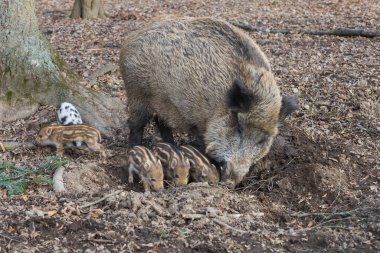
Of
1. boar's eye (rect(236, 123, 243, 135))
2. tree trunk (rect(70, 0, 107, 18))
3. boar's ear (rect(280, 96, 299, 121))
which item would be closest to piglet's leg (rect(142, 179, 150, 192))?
boar's eye (rect(236, 123, 243, 135))

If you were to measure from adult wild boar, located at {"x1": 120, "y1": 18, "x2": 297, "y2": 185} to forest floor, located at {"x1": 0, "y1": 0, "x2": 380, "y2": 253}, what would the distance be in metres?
0.53

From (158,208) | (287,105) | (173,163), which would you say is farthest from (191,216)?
(287,105)

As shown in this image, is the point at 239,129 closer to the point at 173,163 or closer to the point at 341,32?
the point at 173,163

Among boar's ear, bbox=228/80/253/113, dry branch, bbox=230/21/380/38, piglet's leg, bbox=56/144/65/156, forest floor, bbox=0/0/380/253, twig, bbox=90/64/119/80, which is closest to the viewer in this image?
forest floor, bbox=0/0/380/253

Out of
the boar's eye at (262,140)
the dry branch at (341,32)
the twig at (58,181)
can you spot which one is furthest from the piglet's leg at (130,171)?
the dry branch at (341,32)

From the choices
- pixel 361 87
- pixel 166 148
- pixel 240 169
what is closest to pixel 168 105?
pixel 166 148

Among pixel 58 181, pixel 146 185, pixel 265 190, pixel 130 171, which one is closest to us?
pixel 58 181

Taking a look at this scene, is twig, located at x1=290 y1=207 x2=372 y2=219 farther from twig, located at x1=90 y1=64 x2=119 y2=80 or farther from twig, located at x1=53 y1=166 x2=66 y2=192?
twig, located at x1=90 y1=64 x2=119 y2=80

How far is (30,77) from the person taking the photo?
6.79 m

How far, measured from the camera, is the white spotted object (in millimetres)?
6402

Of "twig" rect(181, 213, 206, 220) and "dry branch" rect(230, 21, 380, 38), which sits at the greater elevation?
"dry branch" rect(230, 21, 380, 38)

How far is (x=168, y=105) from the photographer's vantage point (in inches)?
242

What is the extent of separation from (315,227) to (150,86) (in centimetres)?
236

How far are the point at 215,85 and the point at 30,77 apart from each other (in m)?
2.39
